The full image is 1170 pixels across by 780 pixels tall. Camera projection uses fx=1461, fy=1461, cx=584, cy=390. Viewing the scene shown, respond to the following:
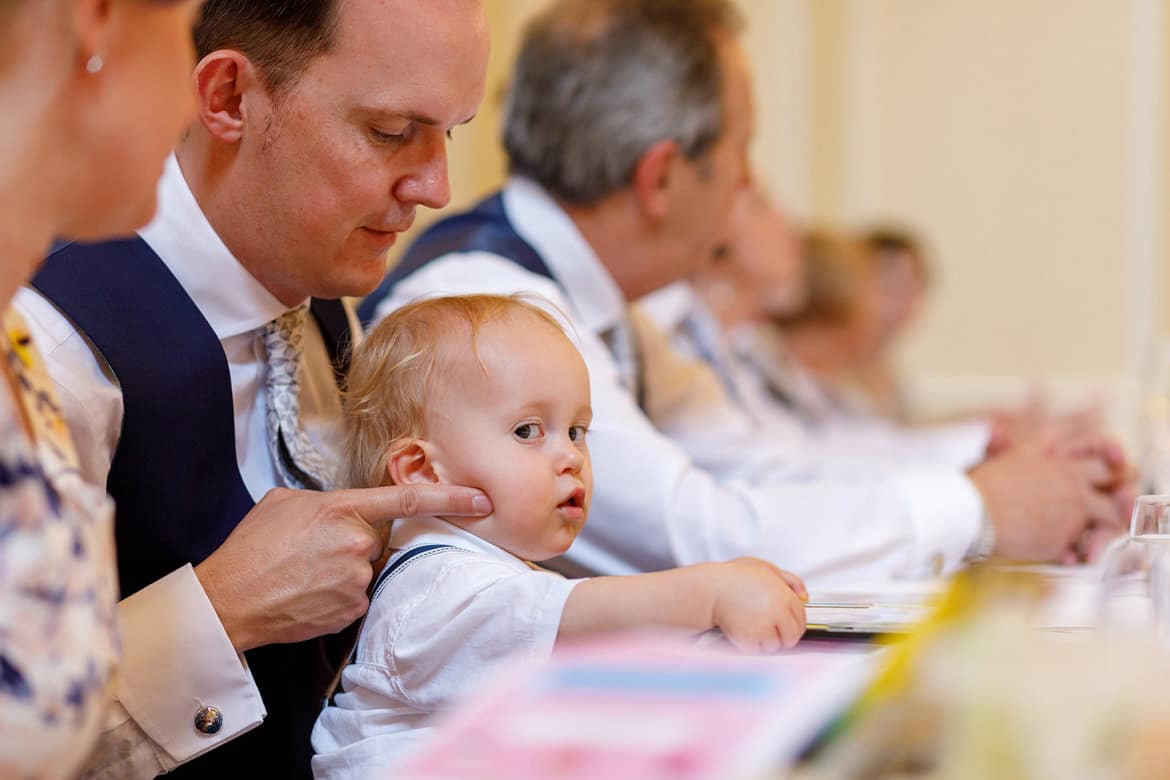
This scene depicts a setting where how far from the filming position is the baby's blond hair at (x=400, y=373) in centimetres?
159

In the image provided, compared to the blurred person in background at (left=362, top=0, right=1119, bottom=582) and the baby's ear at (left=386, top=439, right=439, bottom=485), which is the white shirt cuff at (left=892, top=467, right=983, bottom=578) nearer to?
the blurred person in background at (left=362, top=0, right=1119, bottom=582)

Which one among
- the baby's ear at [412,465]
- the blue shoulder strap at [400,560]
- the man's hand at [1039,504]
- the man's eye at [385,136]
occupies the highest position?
the man's eye at [385,136]

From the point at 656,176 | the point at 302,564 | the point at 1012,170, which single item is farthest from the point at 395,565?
the point at 1012,170

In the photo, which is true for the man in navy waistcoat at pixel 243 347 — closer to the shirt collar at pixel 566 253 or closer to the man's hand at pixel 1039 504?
the shirt collar at pixel 566 253

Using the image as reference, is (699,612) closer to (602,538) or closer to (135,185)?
(135,185)

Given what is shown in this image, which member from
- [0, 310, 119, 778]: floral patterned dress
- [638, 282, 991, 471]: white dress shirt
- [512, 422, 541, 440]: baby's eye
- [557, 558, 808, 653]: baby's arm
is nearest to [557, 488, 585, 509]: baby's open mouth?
[512, 422, 541, 440]: baby's eye

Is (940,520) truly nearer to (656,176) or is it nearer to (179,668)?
(656,176)

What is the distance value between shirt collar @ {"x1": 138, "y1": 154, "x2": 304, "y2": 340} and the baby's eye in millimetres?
346

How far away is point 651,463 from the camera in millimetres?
2125

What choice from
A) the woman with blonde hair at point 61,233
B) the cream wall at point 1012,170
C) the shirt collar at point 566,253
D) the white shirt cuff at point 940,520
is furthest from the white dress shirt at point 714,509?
the cream wall at point 1012,170

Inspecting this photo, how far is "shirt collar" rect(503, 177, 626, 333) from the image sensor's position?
2.58 m

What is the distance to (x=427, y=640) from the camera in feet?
4.67

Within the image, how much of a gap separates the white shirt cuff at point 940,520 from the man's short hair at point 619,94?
2.65 ft

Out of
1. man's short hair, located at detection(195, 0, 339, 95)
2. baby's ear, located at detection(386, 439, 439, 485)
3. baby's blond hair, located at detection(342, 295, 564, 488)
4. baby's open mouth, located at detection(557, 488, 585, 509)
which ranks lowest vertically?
baby's open mouth, located at detection(557, 488, 585, 509)
